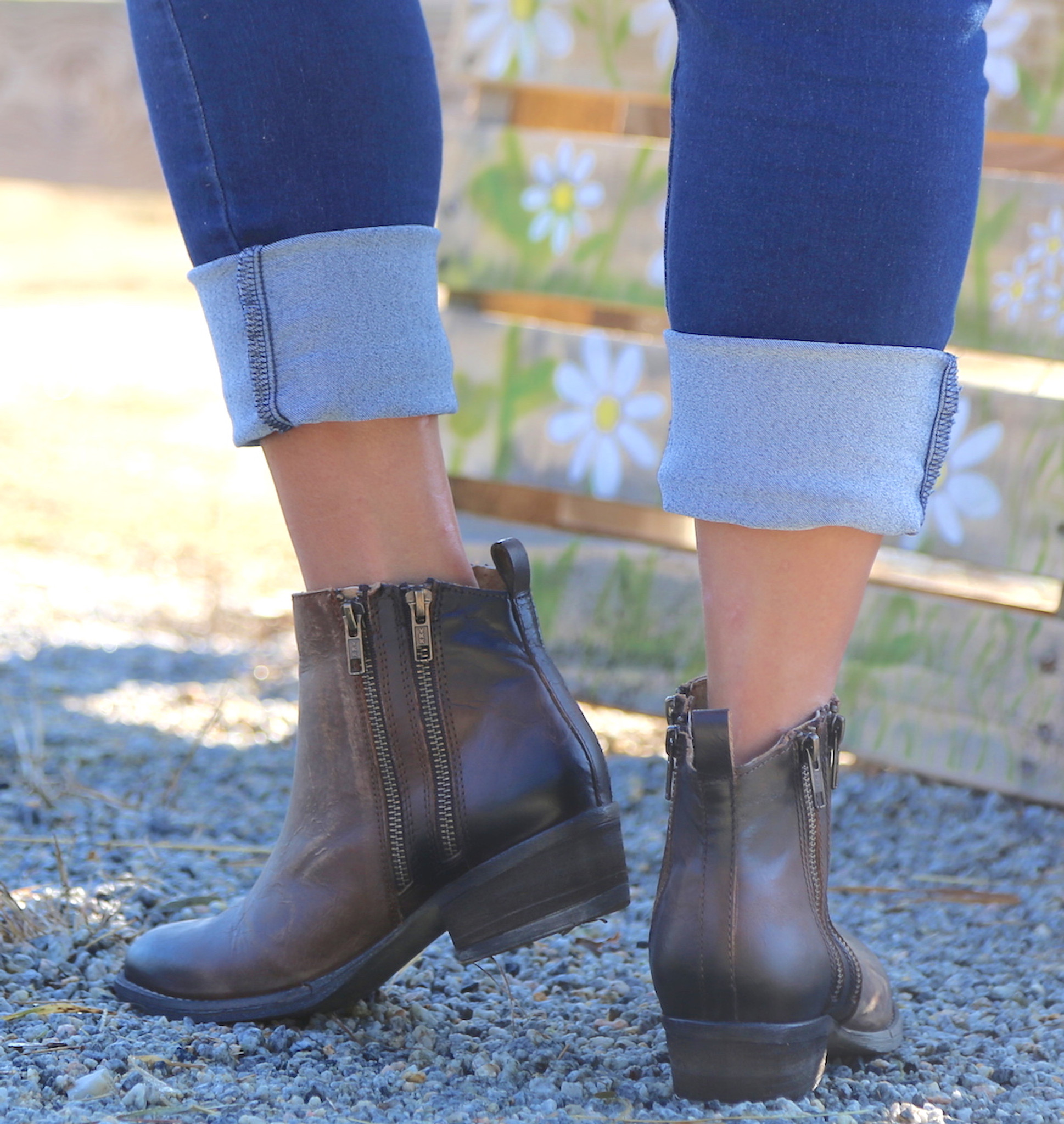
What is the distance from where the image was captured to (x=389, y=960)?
996mm

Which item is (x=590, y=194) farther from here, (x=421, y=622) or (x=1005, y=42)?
(x=421, y=622)

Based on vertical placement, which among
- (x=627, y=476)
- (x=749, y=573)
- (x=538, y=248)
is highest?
(x=538, y=248)

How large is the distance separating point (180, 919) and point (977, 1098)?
0.70m

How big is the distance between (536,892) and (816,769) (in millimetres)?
229

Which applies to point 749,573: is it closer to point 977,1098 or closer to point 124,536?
point 977,1098

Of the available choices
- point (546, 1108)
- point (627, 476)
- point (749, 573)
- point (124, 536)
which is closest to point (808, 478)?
point (749, 573)

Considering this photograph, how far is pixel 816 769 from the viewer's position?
0.89m

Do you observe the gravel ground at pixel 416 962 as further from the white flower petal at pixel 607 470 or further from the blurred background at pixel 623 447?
the white flower petal at pixel 607 470

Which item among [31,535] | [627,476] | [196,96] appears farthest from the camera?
[31,535]

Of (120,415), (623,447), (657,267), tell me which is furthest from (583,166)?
(120,415)

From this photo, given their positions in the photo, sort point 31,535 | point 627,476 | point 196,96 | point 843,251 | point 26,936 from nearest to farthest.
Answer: point 843,251 < point 196,96 < point 26,936 < point 627,476 < point 31,535

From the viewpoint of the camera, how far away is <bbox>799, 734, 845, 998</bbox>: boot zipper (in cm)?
88

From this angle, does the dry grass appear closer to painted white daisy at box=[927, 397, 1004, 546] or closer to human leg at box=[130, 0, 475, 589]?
painted white daisy at box=[927, 397, 1004, 546]

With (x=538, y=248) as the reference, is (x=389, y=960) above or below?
below
